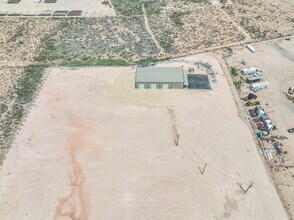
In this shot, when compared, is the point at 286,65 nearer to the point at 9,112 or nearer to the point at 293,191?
the point at 293,191

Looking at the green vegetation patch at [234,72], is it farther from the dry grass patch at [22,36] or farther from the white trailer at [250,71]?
the dry grass patch at [22,36]

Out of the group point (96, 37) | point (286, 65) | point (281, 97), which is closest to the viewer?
point (281, 97)

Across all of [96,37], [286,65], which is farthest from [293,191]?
[96,37]

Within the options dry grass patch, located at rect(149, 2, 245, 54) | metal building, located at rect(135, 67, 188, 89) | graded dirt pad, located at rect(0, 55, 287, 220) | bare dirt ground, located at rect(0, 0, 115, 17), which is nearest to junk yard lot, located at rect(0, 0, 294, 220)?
graded dirt pad, located at rect(0, 55, 287, 220)

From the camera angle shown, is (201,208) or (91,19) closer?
(201,208)

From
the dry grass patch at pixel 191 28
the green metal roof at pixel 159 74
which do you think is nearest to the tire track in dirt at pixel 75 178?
the green metal roof at pixel 159 74

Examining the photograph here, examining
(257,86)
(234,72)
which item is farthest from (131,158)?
(234,72)

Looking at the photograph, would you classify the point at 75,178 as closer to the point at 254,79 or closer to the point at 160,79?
the point at 160,79

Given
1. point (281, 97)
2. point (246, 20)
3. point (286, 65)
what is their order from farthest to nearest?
point (246, 20) → point (286, 65) → point (281, 97)
